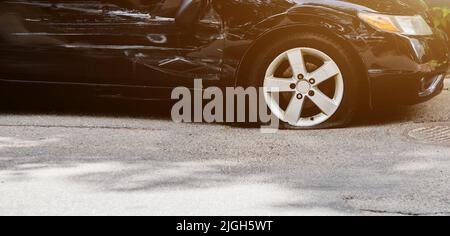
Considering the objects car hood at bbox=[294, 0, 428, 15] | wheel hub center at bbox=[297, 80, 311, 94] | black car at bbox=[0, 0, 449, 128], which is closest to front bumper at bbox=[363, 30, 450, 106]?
black car at bbox=[0, 0, 449, 128]

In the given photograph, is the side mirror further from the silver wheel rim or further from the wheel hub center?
the wheel hub center

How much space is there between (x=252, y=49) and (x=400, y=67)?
1.10m

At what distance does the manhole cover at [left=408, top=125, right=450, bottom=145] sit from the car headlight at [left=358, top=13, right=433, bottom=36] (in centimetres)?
74

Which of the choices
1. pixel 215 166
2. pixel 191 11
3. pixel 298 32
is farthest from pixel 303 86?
pixel 215 166

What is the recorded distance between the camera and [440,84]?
8156mm

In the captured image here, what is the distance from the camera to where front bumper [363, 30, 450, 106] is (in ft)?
25.2

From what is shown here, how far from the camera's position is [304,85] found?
Result: 7820 millimetres

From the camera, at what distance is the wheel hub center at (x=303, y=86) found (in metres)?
7.82

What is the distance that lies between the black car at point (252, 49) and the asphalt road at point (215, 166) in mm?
289

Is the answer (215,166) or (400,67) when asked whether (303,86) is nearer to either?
(400,67)

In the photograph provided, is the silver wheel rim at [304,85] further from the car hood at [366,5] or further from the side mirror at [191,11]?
the side mirror at [191,11]

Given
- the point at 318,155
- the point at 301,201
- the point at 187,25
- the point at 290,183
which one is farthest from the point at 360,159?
the point at 187,25

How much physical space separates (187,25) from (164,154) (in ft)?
4.35
